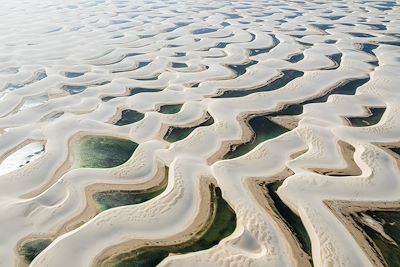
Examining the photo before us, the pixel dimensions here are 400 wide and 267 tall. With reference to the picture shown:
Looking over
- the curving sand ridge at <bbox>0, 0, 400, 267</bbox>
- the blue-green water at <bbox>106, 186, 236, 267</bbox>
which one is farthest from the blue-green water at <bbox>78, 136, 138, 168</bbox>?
the blue-green water at <bbox>106, 186, 236, 267</bbox>

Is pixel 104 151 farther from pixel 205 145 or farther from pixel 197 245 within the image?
pixel 197 245

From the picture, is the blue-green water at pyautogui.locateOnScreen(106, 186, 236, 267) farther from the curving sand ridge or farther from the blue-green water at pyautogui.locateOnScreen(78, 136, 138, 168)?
the blue-green water at pyautogui.locateOnScreen(78, 136, 138, 168)

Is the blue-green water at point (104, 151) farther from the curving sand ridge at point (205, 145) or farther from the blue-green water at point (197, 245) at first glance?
the blue-green water at point (197, 245)

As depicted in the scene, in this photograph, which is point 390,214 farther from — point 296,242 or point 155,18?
point 155,18

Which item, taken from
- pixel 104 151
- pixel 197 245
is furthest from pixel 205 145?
pixel 197 245

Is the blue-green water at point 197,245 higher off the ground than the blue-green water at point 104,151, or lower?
higher

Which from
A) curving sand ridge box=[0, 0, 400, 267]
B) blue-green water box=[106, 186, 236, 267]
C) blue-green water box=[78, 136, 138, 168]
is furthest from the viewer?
blue-green water box=[78, 136, 138, 168]

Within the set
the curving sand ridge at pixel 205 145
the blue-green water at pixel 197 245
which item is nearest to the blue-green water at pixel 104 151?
the curving sand ridge at pixel 205 145

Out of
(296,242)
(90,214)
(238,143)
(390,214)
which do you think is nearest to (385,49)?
(238,143)

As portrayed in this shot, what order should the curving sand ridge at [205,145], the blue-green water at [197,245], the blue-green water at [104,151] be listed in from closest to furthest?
the blue-green water at [197,245]
the curving sand ridge at [205,145]
the blue-green water at [104,151]
